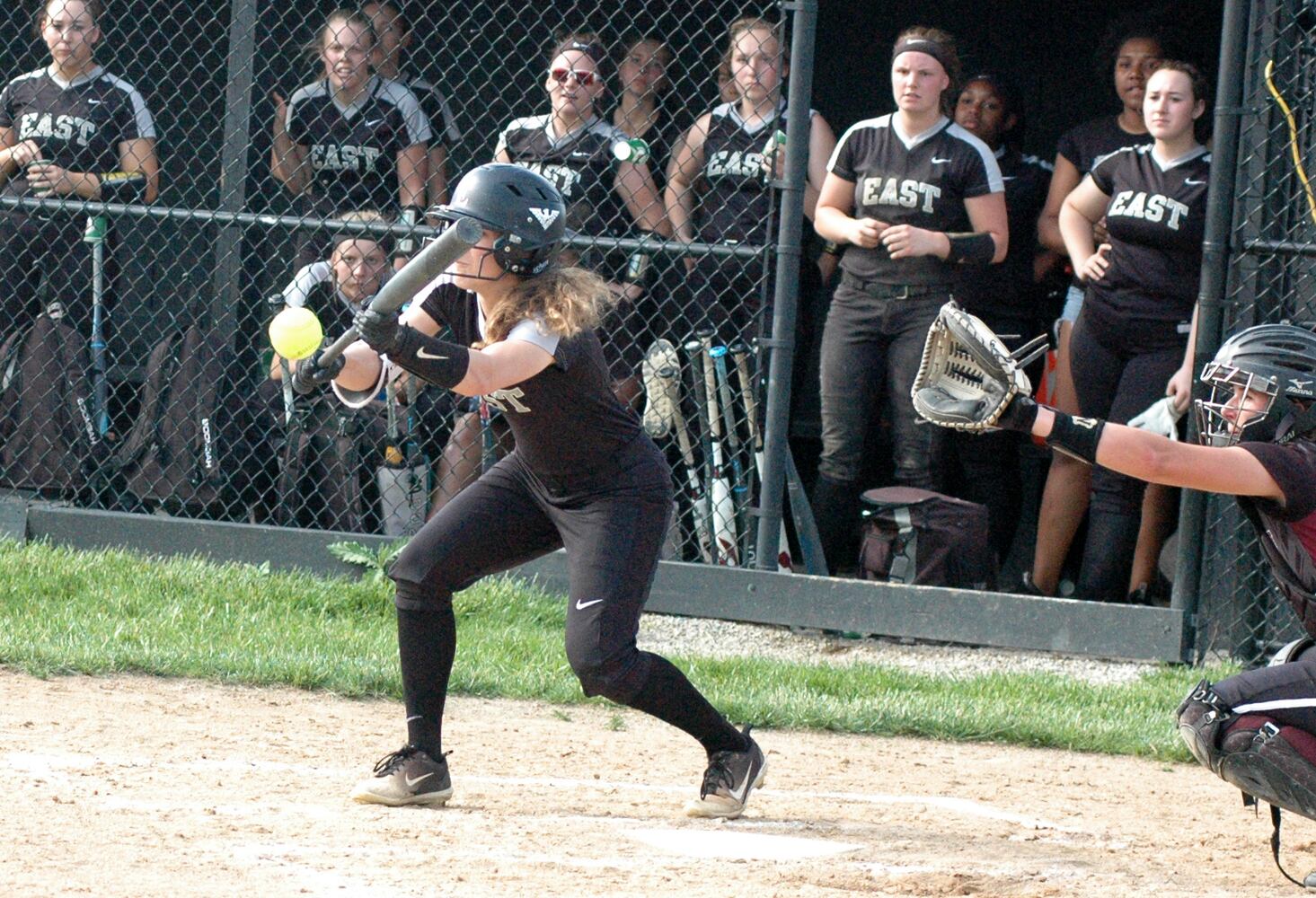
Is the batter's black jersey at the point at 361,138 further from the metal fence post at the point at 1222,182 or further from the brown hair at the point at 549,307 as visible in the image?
the brown hair at the point at 549,307

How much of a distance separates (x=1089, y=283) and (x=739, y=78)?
5.06 feet

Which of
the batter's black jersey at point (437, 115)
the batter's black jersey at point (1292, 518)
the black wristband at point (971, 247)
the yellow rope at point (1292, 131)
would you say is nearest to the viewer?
the batter's black jersey at point (1292, 518)

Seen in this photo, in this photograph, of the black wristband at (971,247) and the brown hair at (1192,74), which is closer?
the brown hair at (1192,74)

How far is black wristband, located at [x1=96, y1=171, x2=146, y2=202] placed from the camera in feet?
23.0

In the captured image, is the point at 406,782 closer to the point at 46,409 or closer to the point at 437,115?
the point at 46,409

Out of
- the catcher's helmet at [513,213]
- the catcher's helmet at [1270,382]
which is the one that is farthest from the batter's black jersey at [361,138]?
the catcher's helmet at [1270,382]

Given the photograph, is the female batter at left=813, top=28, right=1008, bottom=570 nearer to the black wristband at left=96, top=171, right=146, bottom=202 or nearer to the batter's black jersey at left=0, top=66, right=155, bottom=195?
the black wristband at left=96, top=171, right=146, bottom=202

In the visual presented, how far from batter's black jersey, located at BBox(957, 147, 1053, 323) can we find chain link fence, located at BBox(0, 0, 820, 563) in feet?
3.51

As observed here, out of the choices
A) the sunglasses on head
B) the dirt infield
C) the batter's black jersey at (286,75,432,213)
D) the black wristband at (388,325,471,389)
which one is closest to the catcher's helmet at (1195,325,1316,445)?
the dirt infield

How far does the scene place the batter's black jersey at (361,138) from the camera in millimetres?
7008

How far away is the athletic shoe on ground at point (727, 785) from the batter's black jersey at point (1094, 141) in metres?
3.47

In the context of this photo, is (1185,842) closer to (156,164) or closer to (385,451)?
(385,451)

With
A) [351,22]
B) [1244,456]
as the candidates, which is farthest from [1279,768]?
[351,22]

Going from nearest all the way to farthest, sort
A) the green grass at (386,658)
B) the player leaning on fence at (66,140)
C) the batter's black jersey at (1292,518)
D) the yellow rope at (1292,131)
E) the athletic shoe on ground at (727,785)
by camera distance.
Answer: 1. the batter's black jersey at (1292,518)
2. the athletic shoe on ground at (727,785)
3. the green grass at (386,658)
4. the yellow rope at (1292,131)
5. the player leaning on fence at (66,140)
